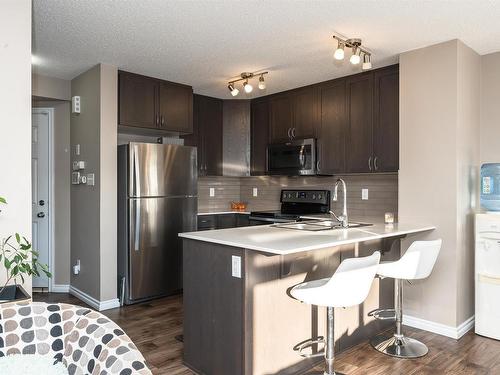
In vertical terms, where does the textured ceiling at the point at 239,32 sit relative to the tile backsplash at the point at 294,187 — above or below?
above

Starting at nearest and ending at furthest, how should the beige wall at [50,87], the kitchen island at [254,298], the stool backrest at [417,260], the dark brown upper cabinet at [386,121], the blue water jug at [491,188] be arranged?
1. the kitchen island at [254,298]
2. the stool backrest at [417,260]
3. the blue water jug at [491,188]
4. the dark brown upper cabinet at [386,121]
5. the beige wall at [50,87]

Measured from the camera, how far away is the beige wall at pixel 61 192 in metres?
4.45

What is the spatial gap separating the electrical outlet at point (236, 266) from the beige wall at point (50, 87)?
316cm

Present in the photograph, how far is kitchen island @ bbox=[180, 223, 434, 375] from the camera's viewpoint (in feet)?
7.34

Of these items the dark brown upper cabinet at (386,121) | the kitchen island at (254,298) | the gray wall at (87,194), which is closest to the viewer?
the kitchen island at (254,298)

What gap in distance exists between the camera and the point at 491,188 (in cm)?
331

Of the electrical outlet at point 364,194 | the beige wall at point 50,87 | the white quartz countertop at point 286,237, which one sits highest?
the beige wall at point 50,87

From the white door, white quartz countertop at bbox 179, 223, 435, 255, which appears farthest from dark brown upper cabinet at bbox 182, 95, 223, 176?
white quartz countertop at bbox 179, 223, 435, 255

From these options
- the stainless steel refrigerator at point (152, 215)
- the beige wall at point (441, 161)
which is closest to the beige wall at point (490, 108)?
the beige wall at point (441, 161)

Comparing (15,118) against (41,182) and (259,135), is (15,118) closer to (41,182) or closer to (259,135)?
(41,182)

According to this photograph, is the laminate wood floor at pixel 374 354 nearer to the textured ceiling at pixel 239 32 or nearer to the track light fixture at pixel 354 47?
the track light fixture at pixel 354 47

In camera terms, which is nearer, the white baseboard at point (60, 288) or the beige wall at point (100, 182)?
the beige wall at point (100, 182)

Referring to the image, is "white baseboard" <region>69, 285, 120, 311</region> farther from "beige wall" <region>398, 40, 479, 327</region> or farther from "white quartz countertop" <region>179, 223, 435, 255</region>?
"beige wall" <region>398, 40, 479, 327</region>

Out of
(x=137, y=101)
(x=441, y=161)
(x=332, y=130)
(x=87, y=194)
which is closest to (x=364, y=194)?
(x=332, y=130)
